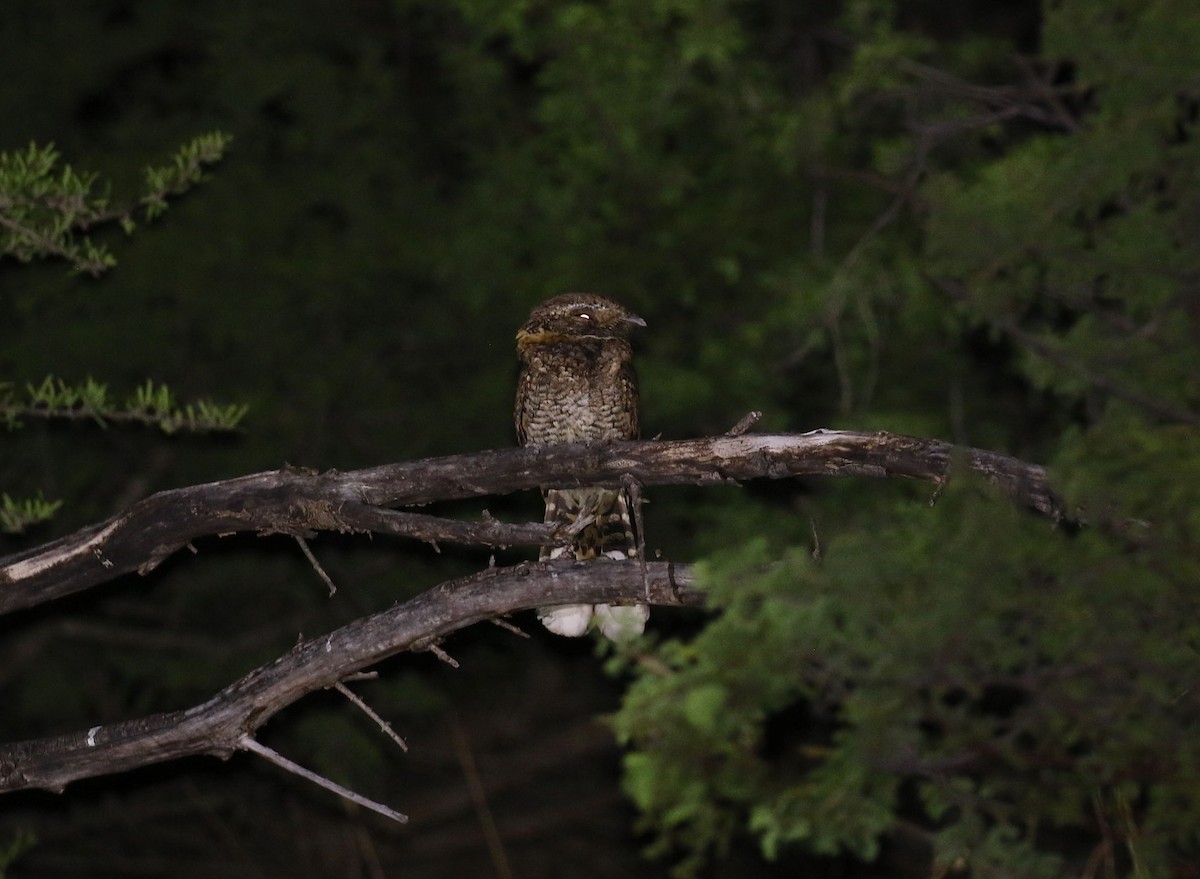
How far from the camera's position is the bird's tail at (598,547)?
4.66 m

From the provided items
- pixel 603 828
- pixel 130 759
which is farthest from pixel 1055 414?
pixel 130 759

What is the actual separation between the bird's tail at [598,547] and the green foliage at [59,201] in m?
1.33

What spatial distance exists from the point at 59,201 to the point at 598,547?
1.99m

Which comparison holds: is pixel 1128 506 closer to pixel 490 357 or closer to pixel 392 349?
pixel 490 357

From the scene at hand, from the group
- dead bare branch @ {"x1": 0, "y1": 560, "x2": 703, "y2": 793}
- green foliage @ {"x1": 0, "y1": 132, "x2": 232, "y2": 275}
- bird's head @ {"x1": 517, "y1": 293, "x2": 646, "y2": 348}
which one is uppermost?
bird's head @ {"x1": 517, "y1": 293, "x2": 646, "y2": 348}

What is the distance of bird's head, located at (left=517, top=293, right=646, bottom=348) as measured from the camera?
5340 millimetres

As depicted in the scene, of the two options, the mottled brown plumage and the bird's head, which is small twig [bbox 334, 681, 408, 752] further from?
the bird's head

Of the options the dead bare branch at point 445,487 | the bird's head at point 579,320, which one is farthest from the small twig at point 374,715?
the bird's head at point 579,320

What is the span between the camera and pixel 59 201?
4145 mm

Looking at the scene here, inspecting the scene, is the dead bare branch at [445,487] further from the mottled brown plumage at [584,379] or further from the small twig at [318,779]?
the mottled brown plumage at [584,379]

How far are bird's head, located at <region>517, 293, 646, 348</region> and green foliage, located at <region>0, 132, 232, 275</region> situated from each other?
135 cm

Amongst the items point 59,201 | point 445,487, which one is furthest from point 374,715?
point 59,201

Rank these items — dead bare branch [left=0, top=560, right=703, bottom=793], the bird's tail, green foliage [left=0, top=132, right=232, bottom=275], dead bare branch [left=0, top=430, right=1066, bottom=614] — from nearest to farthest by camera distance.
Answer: dead bare branch [left=0, top=430, right=1066, bottom=614] < dead bare branch [left=0, top=560, right=703, bottom=793] < green foliage [left=0, top=132, right=232, bottom=275] < the bird's tail

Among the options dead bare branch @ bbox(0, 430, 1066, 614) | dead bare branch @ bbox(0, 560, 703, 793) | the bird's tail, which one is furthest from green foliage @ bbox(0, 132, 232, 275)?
the bird's tail
